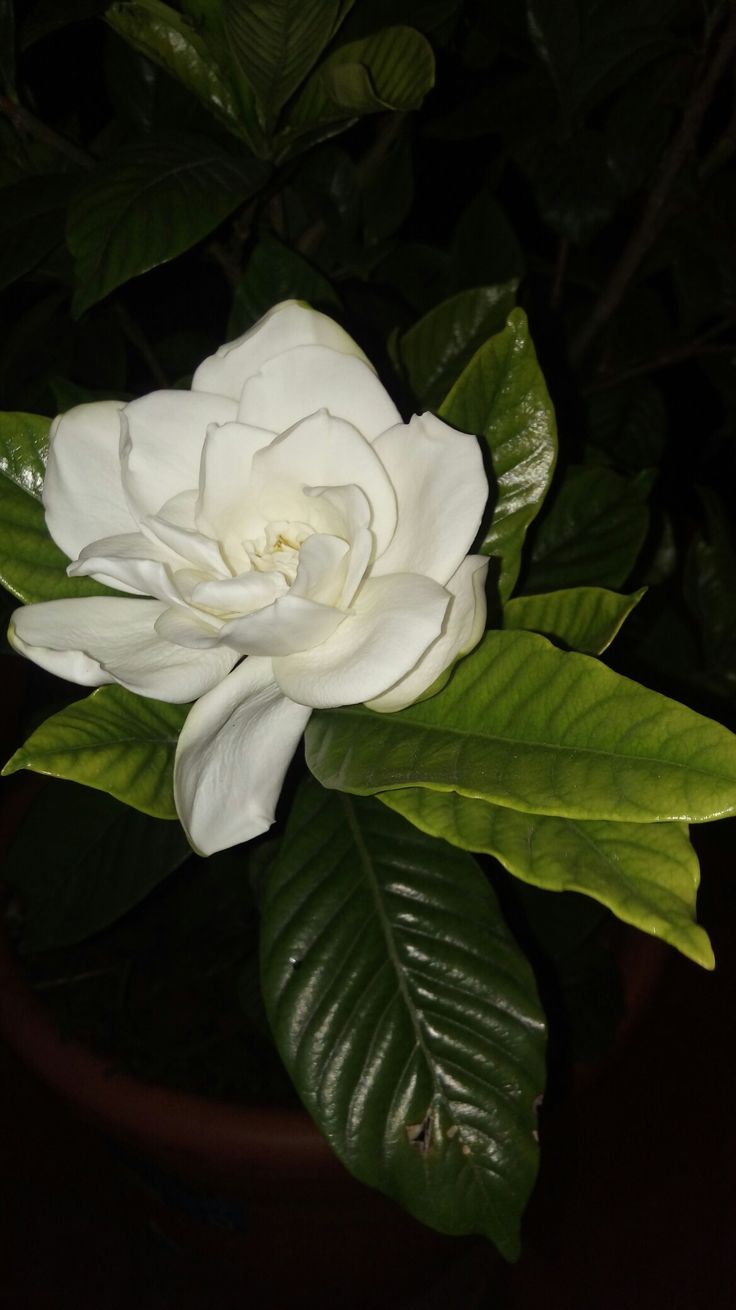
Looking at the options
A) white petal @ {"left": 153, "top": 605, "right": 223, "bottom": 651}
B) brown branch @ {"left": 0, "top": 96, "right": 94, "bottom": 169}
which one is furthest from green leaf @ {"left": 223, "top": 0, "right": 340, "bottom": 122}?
white petal @ {"left": 153, "top": 605, "right": 223, "bottom": 651}

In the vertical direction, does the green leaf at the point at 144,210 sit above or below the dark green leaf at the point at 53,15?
below

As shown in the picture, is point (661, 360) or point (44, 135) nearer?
point (44, 135)

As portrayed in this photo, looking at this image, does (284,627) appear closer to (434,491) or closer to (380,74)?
(434,491)

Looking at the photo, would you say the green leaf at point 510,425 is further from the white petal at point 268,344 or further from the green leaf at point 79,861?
the green leaf at point 79,861

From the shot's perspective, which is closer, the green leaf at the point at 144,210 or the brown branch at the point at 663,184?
the green leaf at the point at 144,210

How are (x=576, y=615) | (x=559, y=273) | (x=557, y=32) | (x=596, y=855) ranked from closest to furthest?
(x=596, y=855), (x=576, y=615), (x=557, y=32), (x=559, y=273)

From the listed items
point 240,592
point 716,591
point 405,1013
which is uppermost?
point 240,592

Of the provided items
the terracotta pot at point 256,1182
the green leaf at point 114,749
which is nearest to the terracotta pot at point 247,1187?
the terracotta pot at point 256,1182

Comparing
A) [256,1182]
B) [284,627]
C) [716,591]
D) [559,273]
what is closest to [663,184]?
[559,273]
